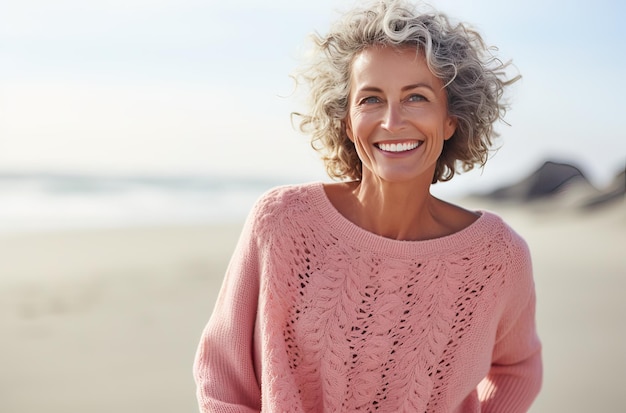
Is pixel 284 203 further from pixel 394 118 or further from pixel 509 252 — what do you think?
pixel 509 252

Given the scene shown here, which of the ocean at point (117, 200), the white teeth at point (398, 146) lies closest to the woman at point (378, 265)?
the white teeth at point (398, 146)

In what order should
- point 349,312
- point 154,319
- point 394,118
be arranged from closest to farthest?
point 394,118
point 349,312
point 154,319

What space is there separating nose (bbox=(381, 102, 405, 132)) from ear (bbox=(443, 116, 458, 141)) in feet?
0.68

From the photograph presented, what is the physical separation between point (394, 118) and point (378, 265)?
402 millimetres

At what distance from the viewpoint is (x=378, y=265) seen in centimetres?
204

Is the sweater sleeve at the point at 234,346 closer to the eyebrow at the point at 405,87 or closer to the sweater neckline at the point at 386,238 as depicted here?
the sweater neckline at the point at 386,238

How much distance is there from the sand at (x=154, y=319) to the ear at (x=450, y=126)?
2140mm

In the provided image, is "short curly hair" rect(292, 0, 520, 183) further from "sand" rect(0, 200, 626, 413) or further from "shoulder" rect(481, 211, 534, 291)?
"sand" rect(0, 200, 626, 413)

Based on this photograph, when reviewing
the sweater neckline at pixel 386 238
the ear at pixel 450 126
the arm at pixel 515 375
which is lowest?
the arm at pixel 515 375

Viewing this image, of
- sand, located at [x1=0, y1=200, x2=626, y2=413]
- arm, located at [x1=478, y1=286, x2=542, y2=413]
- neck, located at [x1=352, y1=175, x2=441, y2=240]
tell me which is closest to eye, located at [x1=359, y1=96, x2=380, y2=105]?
neck, located at [x1=352, y1=175, x2=441, y2=240]

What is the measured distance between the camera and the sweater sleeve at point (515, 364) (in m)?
2.14

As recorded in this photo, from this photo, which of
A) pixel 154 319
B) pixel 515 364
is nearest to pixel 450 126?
pixel 515 364

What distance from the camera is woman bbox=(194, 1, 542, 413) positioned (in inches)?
76.2

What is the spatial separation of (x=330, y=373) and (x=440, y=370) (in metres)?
0.30
